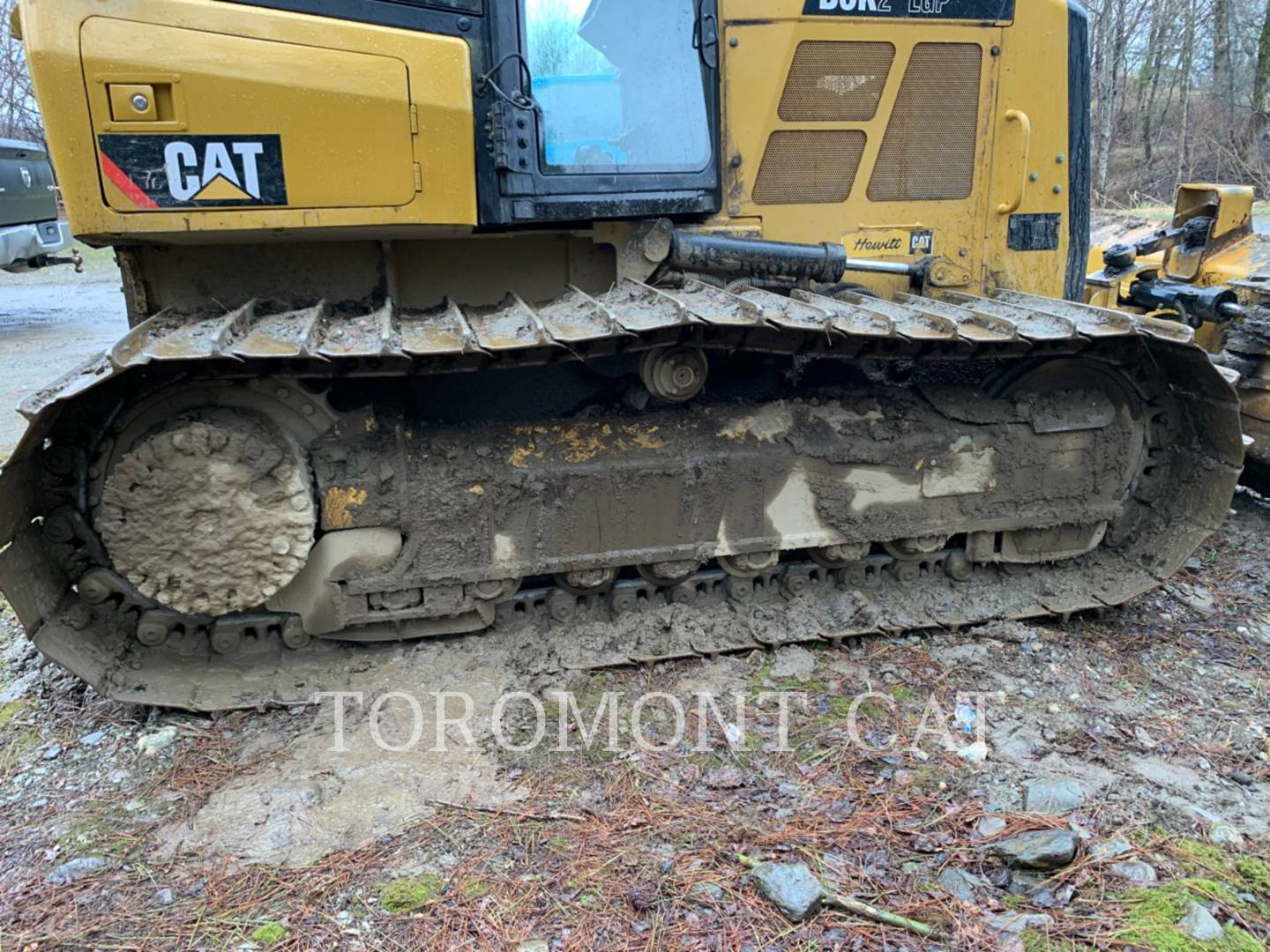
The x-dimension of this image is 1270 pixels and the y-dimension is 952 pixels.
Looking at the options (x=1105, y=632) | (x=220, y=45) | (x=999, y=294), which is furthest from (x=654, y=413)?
(x=1105, y=632)

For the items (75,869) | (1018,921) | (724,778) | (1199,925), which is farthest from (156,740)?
(1199,925)

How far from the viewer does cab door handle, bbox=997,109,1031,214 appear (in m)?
3.94

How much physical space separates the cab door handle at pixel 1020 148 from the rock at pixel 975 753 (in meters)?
2.24

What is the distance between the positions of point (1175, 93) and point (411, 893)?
86.8 feet

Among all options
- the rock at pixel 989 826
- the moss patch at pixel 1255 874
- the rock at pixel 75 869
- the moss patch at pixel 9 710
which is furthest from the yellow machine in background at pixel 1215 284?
the moss patch at pixel 9 710

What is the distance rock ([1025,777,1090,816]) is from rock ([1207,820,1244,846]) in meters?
0.33

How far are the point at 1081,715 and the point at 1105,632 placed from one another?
2.64 feet

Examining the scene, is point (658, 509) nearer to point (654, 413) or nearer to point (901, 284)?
point (654, 413)

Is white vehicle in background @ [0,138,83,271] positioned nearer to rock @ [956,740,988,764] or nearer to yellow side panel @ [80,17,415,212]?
yellow side panel @ [80,17,415,212]

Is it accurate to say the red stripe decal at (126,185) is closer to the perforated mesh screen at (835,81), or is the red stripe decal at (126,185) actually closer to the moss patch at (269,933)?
the moss patch at (269,933)

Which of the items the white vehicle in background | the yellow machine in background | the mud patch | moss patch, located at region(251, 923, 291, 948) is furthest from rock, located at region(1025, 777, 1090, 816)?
the white vehicle in background

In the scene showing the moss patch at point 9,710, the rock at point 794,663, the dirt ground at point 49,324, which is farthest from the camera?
the dirt ground at point 49,324

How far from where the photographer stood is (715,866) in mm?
2607

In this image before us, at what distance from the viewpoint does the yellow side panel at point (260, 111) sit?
2.76 meters
